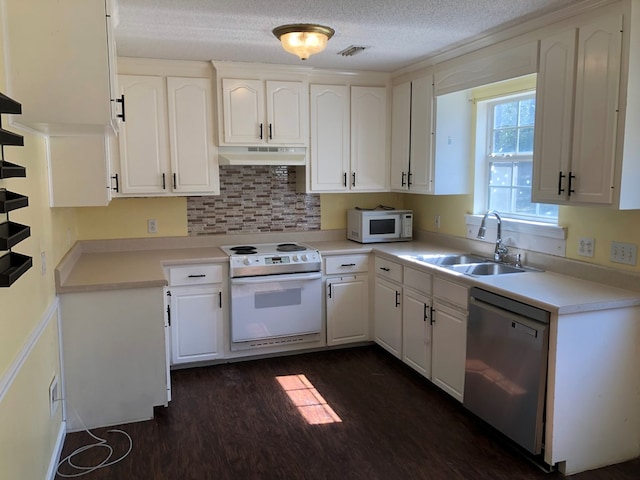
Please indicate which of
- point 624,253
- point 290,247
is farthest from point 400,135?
point 624,253

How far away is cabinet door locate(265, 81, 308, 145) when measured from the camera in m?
4.16

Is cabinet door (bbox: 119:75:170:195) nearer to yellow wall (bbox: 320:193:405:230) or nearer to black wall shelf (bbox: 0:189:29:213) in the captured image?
yellow wall (bbox: 320:193:405:230)

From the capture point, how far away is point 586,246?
301 centimetres

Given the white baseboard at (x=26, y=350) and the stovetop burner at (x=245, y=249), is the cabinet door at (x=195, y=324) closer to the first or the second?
the stovetop burner at (x=245, y=249)

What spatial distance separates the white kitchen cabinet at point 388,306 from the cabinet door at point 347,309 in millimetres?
101

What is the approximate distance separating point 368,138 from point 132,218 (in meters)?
2.10

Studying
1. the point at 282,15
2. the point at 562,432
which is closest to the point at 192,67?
the point at 282,15

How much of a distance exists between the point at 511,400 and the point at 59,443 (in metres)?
2.43

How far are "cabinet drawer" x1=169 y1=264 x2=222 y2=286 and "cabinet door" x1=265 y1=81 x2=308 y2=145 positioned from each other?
3.71 ft

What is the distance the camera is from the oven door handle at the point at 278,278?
12.9 ft

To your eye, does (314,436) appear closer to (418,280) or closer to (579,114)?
(418,280)

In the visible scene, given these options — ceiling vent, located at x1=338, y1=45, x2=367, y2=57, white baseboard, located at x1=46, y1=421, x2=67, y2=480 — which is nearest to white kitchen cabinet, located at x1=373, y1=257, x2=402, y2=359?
ceiling vent, located at x1=338, y1=45, x2=367, y2=57

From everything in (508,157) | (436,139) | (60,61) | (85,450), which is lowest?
(85,450)

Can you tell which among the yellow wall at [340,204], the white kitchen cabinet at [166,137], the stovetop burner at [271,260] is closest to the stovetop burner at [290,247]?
the stovetop burner at [271,260]
